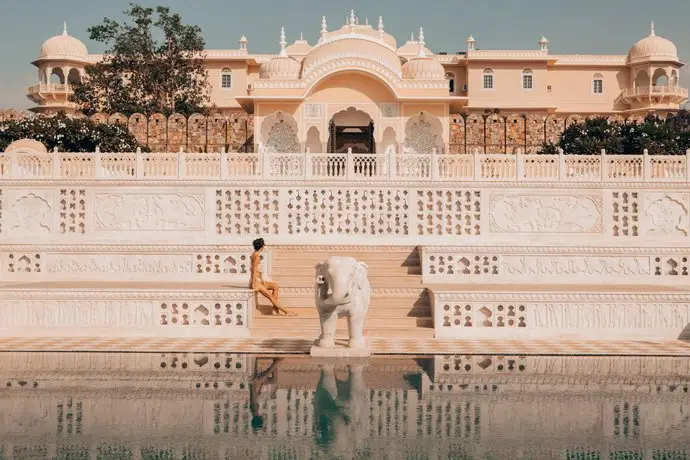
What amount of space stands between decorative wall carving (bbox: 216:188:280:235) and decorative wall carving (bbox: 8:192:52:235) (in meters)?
2.78

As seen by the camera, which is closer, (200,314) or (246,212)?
(200,314)

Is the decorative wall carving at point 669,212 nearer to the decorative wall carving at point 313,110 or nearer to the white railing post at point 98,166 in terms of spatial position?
the white railing post at point 98,166

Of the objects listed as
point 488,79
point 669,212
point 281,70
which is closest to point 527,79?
point 488,79

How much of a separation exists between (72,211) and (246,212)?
2.85 meters

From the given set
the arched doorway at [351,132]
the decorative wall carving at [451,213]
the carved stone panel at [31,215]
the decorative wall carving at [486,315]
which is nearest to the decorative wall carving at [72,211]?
the carved stone panel at [31,215]

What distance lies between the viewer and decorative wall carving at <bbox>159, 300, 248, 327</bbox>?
11.2m

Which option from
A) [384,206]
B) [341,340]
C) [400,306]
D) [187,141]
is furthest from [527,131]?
[341,340]

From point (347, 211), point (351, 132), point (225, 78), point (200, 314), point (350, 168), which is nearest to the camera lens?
point (200, 314)

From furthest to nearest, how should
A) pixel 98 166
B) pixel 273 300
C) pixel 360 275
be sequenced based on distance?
pixel 98 166 → pixel 273 300 → pixel 360 275


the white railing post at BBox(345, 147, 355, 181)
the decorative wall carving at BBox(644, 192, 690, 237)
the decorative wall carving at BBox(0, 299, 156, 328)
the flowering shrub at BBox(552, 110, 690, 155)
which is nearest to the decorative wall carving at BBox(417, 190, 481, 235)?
the white railing post at BBox(345, 147, 355, 181)

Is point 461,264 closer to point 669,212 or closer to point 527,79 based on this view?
point 669,212

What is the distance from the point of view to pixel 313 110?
22438mm

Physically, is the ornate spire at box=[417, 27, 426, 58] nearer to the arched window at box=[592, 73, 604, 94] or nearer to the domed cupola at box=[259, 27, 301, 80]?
the domed cupola at box=[259, 27, 301, 80]

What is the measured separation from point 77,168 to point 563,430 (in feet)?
33.8
